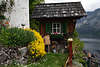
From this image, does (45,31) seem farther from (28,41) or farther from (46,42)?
(28,41)

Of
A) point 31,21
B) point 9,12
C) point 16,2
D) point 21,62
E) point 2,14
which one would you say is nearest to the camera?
point 21,62

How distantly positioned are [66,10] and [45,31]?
9.22ft

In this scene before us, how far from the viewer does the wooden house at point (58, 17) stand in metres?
10.4

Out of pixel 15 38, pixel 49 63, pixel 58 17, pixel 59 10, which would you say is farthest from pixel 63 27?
pixel 15 38

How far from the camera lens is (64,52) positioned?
419 inches

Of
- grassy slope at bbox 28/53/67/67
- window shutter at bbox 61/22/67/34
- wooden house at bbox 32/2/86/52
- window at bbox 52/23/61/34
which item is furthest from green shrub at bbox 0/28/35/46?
window shutter at bbox 61/22/67/34

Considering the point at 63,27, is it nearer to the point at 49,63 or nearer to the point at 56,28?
the point at 56,28

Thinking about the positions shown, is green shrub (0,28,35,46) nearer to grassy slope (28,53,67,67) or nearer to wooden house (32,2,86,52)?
grassy slope (28,53,67,67)

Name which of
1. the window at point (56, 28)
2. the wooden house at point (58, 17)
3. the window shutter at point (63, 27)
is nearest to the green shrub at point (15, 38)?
the wooden house at point (58, 17)

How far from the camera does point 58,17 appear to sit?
1047 centimetres

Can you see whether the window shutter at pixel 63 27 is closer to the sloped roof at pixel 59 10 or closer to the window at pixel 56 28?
the window at pixel 56 28

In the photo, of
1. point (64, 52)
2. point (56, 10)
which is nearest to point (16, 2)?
point (56, 10)

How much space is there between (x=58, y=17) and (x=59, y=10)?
2.53 ft

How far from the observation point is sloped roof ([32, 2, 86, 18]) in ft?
33.4
